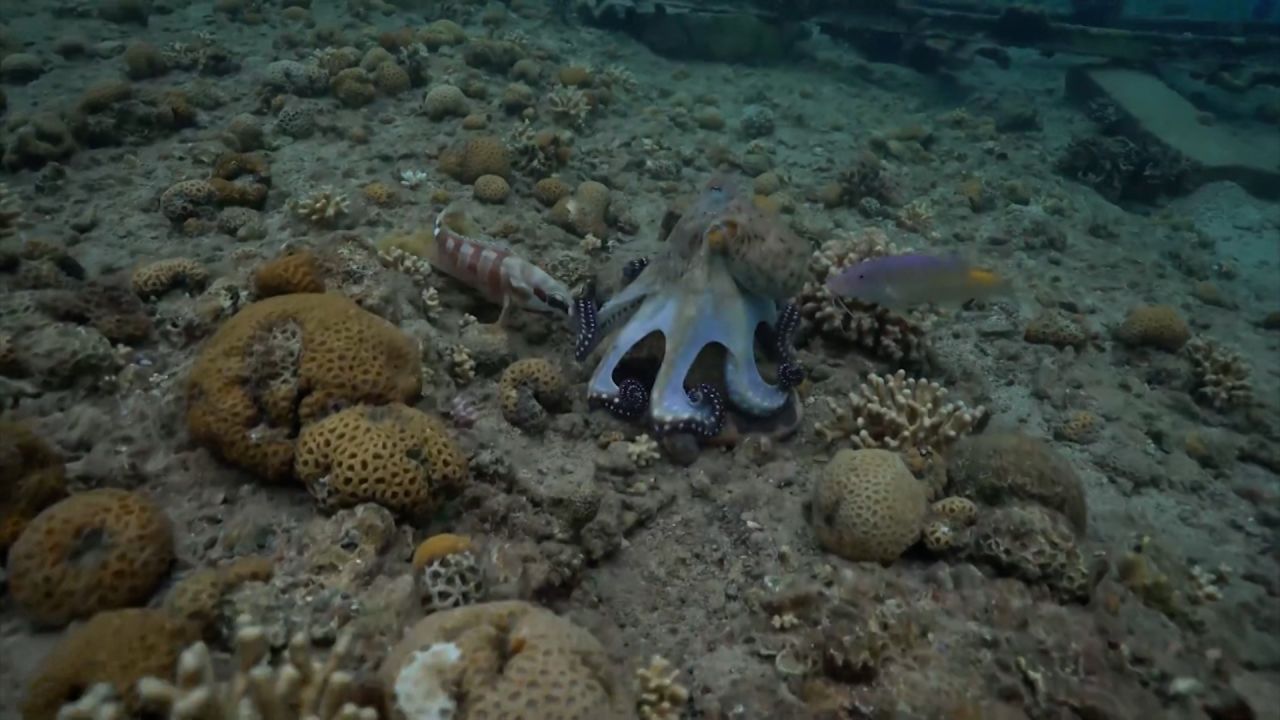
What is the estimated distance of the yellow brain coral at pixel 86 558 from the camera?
3.19 m

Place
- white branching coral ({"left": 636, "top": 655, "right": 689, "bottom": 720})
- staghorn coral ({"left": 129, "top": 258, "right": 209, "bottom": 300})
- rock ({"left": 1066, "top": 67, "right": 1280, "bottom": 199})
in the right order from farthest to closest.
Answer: rock ({"left": 1066, "top": 67, "right": 1280, "bottom": 199}) < staghorn coral ({"left": 129, "top": 258, "right": 209, "bottom": 300}) < white branching coral ({"left": 636, "top": 655, "right": 689, "bottom": 720})

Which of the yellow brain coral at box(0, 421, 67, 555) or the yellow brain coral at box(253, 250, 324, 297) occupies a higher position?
the yellow brain coral at box(253, 250, 324, 297)

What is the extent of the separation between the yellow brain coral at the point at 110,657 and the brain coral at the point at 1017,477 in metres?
4.57

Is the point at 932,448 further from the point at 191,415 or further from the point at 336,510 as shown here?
the point at 191,415

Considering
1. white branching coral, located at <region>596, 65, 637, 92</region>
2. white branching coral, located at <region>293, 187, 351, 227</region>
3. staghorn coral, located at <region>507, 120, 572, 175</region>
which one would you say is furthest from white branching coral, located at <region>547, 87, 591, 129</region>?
white branching coral, located at <region>293, 187, 351, 227</region>

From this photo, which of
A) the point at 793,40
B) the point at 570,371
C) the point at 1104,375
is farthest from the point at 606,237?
the point at 793,40

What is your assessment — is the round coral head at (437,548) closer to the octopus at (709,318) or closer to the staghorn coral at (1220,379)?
the octopus at (709,318)

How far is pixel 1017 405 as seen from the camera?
6547mm

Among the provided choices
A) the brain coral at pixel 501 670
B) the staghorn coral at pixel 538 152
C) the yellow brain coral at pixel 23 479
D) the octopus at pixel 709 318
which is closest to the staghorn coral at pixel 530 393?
the octopus at pixel 709 318

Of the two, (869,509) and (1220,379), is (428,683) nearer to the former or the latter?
(869,509)

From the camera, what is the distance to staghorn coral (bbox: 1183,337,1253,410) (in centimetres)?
689

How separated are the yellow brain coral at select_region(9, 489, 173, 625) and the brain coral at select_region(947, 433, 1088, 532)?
4813 millimetres

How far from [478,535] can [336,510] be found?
Answer: 81 centimetres

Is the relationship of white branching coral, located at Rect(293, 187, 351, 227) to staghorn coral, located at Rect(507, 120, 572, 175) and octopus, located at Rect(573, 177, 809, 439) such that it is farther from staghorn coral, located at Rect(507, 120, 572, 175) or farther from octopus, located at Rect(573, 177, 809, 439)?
octopus, located at Rect(573, 177, 809, 439)
